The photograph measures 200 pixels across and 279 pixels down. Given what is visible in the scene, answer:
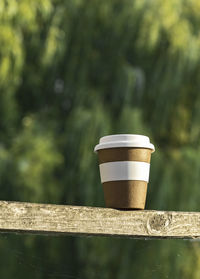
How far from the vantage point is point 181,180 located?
18.9 feet

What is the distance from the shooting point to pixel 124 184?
5.72ft

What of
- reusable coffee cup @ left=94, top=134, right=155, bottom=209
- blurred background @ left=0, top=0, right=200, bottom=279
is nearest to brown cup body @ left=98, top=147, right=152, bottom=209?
reusable coffee cup @ left=94, top=134, right=155, bottom=209

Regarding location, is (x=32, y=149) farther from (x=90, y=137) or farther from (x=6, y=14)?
(x=6, y=14)

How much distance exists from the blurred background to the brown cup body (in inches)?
139

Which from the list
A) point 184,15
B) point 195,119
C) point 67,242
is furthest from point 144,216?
point 184,15

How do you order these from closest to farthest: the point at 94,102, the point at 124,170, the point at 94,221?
the point at 94,221
the point at 124,170
the point at 94,102

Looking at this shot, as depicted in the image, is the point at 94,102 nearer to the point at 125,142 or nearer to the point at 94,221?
the point at 125,142

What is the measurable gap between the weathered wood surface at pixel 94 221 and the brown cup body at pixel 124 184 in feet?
0.32

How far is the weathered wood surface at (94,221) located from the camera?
1.44 metres

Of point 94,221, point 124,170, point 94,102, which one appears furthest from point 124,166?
point 94,102

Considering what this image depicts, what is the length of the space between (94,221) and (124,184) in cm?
26

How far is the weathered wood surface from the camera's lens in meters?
1.44

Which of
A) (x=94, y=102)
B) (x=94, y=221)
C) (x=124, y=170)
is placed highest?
(x=94, y=102)

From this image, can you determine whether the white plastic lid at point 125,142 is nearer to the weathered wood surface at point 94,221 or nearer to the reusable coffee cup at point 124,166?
the reusable coffee cup at point 124,166
